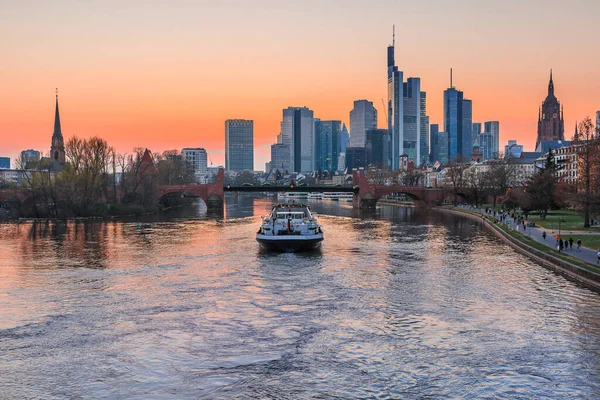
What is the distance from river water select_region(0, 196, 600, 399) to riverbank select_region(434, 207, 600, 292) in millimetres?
975

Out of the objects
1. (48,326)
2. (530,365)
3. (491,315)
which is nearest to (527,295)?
(491,315)

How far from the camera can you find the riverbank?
37.4 metres

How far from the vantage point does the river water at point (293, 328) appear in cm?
2130

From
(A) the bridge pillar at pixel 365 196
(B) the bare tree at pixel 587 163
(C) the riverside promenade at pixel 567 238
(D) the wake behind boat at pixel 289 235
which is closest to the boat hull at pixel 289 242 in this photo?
(D) the wake behind boat at pixel 289 235

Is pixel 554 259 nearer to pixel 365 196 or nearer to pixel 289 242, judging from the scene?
pixel 289 242

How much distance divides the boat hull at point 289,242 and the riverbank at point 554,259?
730 inches

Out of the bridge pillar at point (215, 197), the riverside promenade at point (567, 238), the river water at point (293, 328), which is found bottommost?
the river water at point (293, 328)

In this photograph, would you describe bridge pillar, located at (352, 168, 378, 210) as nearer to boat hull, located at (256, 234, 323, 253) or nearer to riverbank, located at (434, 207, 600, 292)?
riverbank, located at (434, 207, 600, 292)

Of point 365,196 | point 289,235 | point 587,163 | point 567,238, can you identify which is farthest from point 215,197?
point 567,238

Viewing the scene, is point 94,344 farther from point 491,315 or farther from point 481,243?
point 481,243

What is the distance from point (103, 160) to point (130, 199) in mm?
9546

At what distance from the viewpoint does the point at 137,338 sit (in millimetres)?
26297

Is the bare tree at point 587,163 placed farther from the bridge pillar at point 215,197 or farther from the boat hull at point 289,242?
the bridge pillar at point 215,197

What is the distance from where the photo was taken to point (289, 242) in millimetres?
55875
